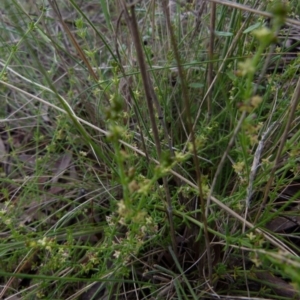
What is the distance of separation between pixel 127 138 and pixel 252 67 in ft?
1.45

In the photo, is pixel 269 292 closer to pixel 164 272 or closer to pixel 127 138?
pixel 164 272

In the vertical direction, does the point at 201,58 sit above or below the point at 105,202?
above

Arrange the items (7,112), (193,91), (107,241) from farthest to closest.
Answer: (7,112) → (193,91) → (107,241)

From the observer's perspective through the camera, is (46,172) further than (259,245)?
Yes

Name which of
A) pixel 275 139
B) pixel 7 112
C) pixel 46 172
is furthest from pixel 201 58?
pixel 7 112

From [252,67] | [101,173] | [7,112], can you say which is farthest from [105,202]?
[252,67]

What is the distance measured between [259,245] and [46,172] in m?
0.67

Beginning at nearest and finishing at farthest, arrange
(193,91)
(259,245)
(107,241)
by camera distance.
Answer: (259,245)
(107,241)
(193,91)

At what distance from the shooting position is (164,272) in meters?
0.86

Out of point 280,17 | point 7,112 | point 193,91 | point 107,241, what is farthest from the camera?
point 7,112

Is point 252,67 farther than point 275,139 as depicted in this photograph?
No

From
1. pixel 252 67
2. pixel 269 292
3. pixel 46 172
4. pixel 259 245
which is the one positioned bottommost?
pixel 269 292

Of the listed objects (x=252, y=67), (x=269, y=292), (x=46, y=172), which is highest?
(x=252, y=67)

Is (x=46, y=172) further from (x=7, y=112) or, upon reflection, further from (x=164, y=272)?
(x=164, y=272)
